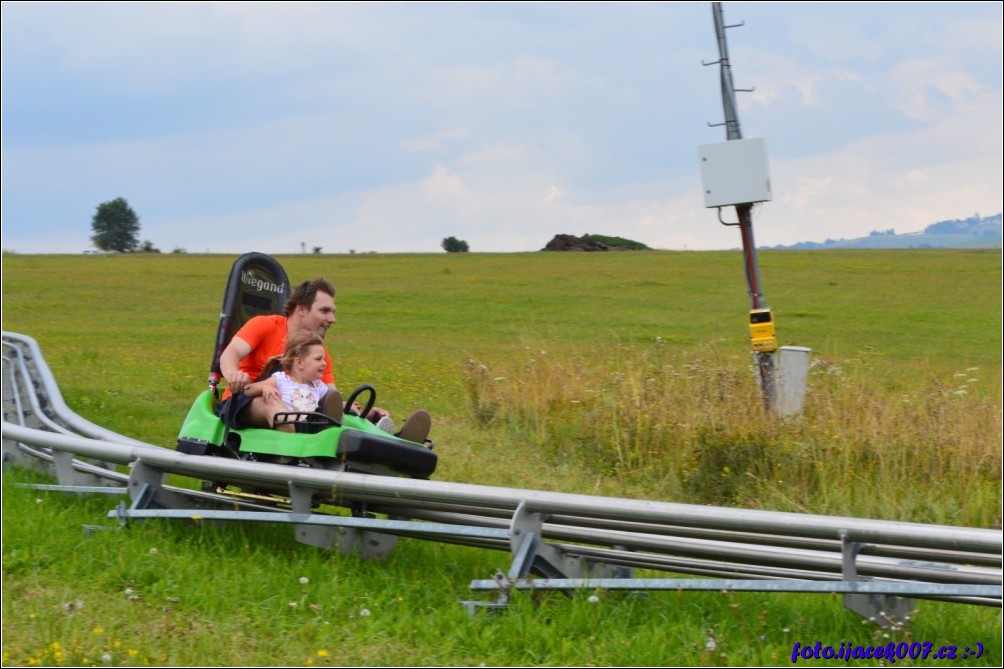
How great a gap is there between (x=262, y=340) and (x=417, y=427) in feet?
4.06

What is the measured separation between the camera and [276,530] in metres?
6.68

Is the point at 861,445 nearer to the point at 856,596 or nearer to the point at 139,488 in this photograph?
the point at 856,596

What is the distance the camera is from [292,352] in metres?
7.16

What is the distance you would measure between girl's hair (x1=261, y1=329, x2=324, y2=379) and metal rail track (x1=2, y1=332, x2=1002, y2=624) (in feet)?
2.43

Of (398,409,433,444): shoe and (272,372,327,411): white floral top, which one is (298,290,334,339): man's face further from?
(398,409,433,444): shoe

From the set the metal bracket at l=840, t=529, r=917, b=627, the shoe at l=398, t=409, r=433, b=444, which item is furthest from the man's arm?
the metal bracket at l=840, t=529, r=917, b=627

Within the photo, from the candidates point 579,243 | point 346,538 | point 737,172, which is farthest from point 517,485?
point 579,243

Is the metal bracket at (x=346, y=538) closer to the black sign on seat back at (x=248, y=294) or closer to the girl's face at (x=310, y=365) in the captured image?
the girl's face at (x=310, y=365)

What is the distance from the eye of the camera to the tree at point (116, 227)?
207 feet

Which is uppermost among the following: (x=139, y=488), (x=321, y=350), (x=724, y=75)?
(x=724, y=75)

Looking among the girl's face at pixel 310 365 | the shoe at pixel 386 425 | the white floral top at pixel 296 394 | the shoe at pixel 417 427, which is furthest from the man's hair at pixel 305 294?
the shoe at pixel 417 427

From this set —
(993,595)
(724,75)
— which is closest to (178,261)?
(724,75)

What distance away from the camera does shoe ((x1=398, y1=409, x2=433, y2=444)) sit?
6953 millimetres

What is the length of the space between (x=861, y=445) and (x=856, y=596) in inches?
194
